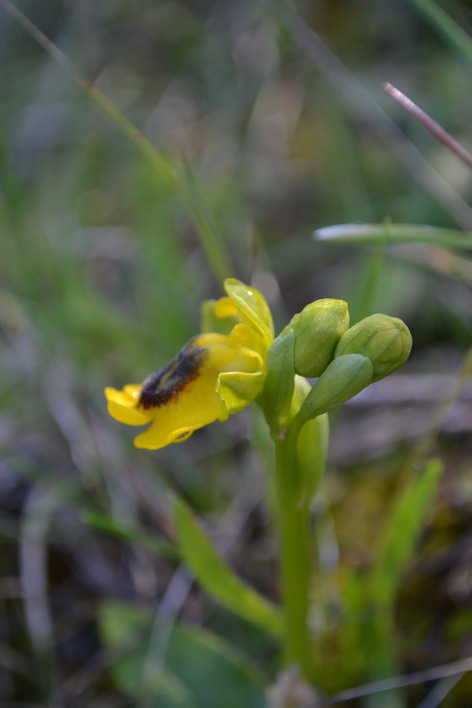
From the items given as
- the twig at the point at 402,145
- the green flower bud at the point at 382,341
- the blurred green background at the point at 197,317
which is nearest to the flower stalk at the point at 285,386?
the green flower bud at the point at 382,341

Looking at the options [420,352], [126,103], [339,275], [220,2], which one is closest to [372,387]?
[420,352]

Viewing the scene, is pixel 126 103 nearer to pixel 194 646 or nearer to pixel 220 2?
pixel 220 2

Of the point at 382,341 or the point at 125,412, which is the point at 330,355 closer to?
the point at 382,341

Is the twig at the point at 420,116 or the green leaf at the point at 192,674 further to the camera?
the green leaf at the point at 192,674

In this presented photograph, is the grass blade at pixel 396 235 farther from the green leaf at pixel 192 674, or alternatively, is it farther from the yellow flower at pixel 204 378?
the green leaf at pixel 192 674

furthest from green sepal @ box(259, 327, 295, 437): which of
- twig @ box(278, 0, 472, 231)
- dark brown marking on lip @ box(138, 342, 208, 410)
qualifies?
twig @ box(278, 0, 472, 231)

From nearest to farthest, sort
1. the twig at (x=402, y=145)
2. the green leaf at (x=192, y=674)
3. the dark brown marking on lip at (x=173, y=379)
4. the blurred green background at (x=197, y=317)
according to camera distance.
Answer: the dark brown marking on lip at (x=173, y=379), the green leaf at (x=192, y=674), the blurred green background at (x=197, y=317), the twig at (x=402, y=145)
